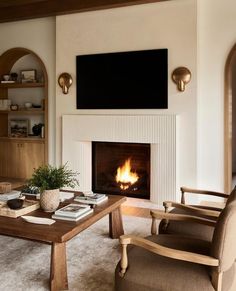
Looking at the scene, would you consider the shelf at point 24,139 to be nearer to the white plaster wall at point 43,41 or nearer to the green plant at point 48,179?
the white plaster wall at point 43,41

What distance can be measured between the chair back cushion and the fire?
3493 millimetres

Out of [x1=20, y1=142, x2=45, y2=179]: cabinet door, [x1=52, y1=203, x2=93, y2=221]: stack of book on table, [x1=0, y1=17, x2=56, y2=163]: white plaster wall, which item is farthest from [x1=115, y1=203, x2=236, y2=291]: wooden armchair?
→ [x1=20, y1=142, x2=45, y2=179]: cabinet door

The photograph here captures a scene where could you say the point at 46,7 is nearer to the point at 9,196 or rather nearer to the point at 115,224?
the point at 9,196

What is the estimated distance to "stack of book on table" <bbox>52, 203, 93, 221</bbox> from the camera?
2652 millimetres

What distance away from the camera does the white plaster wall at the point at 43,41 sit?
218 inches

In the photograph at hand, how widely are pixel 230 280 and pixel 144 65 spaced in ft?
11.3

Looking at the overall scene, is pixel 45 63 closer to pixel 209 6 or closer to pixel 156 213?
pixel 209 6

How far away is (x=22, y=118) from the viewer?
634cm

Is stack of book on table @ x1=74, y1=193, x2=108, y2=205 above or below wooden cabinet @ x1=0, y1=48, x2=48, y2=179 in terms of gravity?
below

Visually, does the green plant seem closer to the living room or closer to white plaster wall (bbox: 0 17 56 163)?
the living room

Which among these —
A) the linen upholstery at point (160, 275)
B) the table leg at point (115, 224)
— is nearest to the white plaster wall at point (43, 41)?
the table leg at point (115, 224)

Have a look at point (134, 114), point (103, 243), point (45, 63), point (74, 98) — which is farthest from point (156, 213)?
point (45, 63)

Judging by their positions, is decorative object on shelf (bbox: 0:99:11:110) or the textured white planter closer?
the textured white planter

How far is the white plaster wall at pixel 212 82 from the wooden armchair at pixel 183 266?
112 inches
